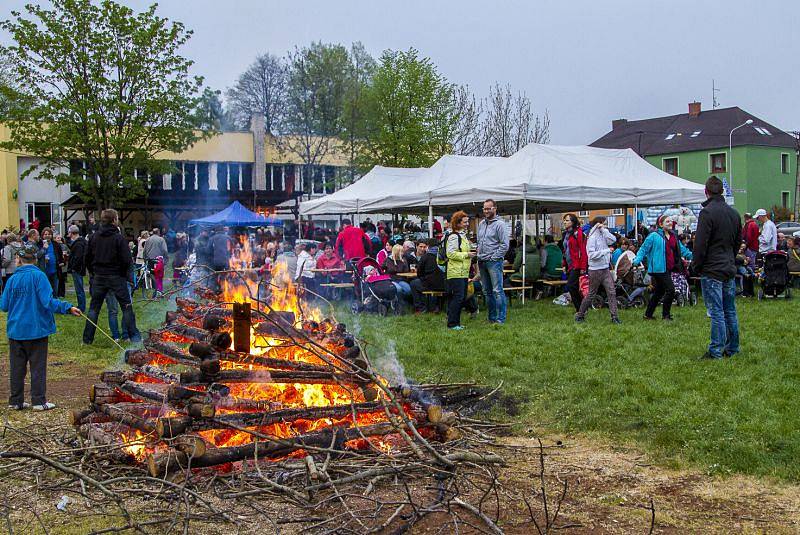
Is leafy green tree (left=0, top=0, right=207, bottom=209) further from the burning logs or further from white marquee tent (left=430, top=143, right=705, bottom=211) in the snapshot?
the burning logs

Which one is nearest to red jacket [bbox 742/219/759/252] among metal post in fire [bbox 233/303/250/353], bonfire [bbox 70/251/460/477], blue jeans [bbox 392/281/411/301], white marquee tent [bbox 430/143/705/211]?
white marquee tent [bbox 430/143/705/211]

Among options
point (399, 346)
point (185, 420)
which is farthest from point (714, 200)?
point (185, 420)

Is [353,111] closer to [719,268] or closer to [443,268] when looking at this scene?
[443,268]

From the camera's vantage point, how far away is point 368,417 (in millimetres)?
5750

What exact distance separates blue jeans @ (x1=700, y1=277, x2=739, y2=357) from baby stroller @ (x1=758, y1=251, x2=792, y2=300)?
7.03m

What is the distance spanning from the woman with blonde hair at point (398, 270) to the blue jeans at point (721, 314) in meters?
6.33

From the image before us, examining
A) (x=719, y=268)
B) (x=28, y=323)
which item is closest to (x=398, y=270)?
(x=719, y=268)

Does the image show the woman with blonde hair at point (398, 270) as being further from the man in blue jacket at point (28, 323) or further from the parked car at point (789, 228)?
the parked car at point (789, 228)

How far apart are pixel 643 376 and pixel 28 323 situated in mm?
6190

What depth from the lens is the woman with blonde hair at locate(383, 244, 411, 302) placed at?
1385 cm

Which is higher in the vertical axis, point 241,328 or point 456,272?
point 456,272

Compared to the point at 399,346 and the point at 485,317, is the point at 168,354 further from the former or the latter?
the point at 485,317

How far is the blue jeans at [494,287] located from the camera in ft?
39.4

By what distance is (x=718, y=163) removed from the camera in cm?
5284
